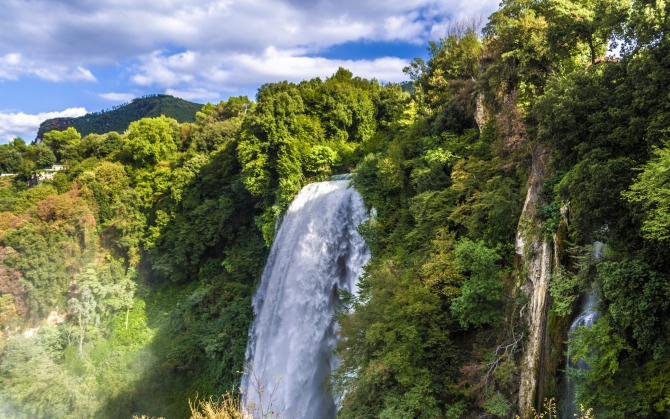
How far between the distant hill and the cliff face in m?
68.7

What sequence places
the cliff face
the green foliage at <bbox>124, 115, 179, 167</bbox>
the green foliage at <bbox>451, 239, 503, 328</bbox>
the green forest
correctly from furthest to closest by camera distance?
1. the green foliage at <bbox>124, 115, 179, 167</bbox>
2. the green foliage at <bbox>451, 239, 503, 328</bbox>
3. the cliff face
4. the green forest

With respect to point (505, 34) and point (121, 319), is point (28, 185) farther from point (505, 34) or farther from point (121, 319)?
point (505, 34)

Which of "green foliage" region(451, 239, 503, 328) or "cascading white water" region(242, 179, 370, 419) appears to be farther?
"cascading white water" region(242, 179, 370, 419)

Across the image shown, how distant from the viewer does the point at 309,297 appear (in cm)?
1833

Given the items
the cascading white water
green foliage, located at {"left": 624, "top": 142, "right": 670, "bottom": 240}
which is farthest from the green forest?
the cascading white water

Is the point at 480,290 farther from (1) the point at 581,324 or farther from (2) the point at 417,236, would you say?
(2) the point at 417,236

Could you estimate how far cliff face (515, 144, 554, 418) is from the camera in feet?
26.7

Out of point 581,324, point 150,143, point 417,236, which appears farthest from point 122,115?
point 581,324

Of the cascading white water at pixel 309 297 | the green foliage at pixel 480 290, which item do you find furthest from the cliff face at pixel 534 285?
the cascading white water at pixel 309 297

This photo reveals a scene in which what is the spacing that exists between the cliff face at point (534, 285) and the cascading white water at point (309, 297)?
27.8 ft

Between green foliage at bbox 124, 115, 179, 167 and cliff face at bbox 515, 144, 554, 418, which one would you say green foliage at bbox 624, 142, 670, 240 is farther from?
green foliage at bbox 124, 115, 179, 167

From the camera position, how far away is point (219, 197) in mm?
28547

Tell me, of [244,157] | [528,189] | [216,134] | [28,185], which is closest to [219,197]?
[244,157]

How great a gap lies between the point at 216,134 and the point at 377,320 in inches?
1144
